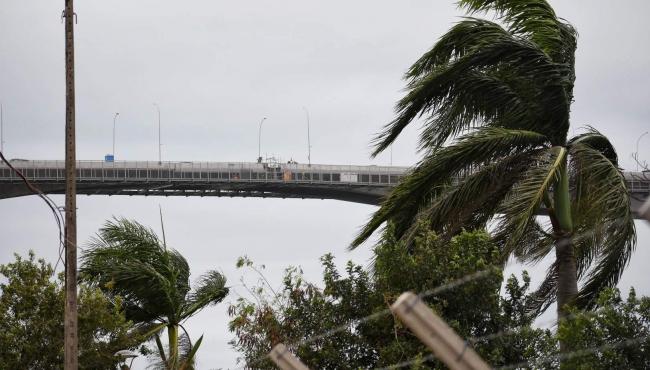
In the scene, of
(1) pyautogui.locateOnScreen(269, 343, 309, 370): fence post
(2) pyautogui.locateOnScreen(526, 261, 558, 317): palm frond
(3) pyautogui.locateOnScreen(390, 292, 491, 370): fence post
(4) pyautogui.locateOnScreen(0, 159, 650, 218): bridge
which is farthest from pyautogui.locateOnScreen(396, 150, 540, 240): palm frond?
(4) pyautogui.locateOnScreen(0, 159, 650, 218): bridge

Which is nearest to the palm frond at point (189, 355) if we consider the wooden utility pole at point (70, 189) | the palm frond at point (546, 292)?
the wooden utility pole at point (70, 189)

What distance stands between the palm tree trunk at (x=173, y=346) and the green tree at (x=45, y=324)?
1.15m

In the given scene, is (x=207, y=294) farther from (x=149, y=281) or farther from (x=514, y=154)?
(x=514, y=154)

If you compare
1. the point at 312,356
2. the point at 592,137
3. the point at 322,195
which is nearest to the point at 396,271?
the point at 312,356

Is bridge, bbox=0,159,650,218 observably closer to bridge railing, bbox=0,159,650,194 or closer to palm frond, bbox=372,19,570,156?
bridge railing, bbox=0,159,650,194

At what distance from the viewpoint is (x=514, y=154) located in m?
21.2

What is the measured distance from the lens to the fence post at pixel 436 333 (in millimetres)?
8906

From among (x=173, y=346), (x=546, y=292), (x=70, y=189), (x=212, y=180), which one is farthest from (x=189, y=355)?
(x=212, y=180)

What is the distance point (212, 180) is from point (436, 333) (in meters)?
97.3

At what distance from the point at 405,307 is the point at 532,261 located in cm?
1443

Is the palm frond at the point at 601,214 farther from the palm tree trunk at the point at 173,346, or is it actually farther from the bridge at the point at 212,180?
the bridge at the point at 212,180

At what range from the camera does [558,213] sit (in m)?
21.5

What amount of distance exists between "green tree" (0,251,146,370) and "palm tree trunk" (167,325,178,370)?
45.2 inches

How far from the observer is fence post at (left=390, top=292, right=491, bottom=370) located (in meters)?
8.91
